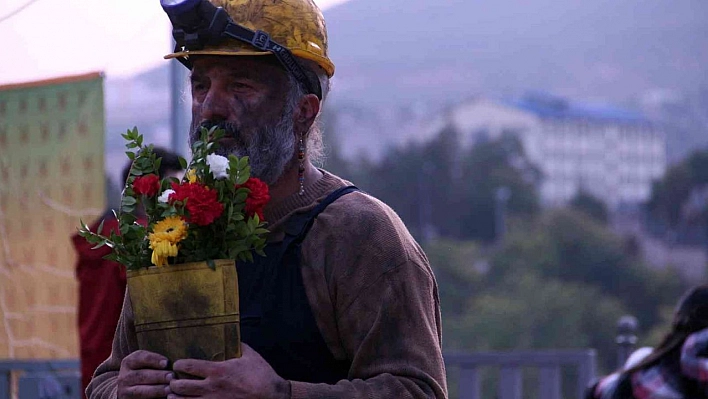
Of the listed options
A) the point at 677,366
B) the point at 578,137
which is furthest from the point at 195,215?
the point at 578,137

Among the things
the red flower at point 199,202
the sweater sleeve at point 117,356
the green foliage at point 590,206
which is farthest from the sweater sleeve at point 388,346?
the green foliage at point 590,206

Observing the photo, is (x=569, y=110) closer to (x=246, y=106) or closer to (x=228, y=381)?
(x=246, y=106)

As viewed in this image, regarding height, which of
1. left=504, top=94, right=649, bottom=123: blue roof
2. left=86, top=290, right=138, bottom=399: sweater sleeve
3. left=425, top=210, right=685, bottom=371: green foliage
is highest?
left=86, top=290, right=138, bottom=399: sweater sleeve

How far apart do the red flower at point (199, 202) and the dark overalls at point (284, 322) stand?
25 centimetres

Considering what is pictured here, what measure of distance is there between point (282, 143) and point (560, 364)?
4.91 metres

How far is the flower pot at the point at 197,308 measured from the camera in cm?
211

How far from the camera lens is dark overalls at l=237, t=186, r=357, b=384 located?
2.28m

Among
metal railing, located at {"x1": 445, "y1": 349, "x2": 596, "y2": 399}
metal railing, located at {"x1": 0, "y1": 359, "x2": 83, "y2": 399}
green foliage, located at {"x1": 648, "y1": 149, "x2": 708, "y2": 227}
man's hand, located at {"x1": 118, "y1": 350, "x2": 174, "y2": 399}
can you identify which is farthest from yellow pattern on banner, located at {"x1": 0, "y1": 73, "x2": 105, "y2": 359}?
green foliage, located at {"x1": 648, "y1": 149, "x2": 708, "y2": 227}

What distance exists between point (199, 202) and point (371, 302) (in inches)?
16.6

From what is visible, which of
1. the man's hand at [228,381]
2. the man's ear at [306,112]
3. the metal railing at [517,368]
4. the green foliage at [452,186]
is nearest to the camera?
the man's hand at [228,381]

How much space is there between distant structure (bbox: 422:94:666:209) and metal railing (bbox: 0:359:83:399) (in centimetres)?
9797

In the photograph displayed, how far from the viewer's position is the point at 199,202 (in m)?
2.10

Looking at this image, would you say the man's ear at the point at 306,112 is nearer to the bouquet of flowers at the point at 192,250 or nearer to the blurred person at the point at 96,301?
the bouquet of flowers at the point at 192,250

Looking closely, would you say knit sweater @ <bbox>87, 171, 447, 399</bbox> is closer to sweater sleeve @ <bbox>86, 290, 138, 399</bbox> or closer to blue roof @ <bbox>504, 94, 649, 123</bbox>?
sweater sleeve @ <bbox>86, 290, 138, 399</bbox>
